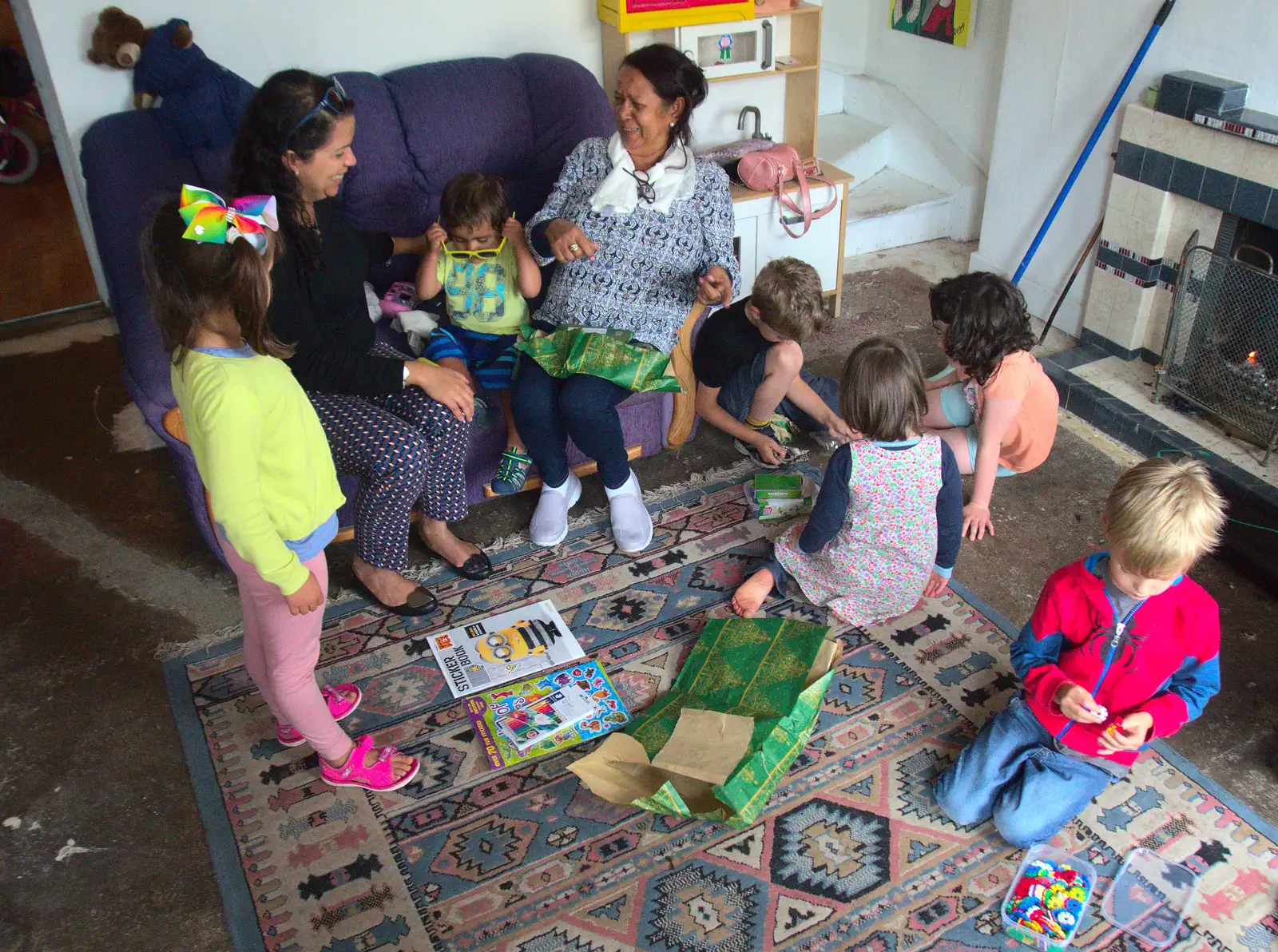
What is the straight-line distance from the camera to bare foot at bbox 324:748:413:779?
2.01 metres

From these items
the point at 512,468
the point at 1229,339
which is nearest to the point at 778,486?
the point at 512,468

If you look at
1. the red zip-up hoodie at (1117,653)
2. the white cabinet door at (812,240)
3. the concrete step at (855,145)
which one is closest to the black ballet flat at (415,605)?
the red zip-up hoodie at (1117,653)

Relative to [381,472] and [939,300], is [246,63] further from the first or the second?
[939,300]

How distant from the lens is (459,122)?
297cm

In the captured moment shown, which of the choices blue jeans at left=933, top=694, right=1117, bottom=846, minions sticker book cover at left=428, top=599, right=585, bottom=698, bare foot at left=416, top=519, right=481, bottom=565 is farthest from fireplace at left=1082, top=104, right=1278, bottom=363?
bare foot at left=416, top=519, right=481, bottom=565

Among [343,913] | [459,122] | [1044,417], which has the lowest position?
[343,913]

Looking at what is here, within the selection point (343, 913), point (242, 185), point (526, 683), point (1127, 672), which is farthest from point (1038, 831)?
point (242, 185)

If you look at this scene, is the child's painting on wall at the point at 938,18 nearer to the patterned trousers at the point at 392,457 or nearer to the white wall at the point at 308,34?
the white wall at the point at 308,34

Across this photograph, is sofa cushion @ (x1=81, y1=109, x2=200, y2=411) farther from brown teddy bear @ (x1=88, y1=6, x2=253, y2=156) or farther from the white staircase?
the white staircase

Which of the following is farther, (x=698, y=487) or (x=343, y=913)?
(x=698, y=487)

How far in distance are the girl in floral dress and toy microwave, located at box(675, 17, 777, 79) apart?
1632 mm

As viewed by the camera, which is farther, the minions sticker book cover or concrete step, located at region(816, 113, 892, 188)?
concrete step, located at region(816, 113, 892, 188)

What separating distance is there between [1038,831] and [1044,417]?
120 cm

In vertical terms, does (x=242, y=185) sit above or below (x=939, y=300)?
above
